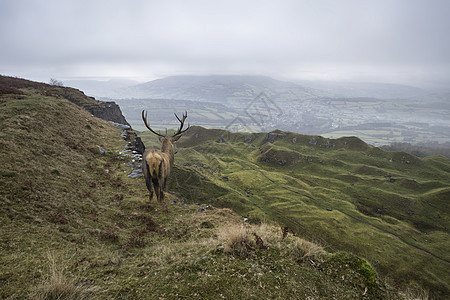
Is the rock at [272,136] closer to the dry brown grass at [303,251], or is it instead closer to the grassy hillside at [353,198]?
the grassy hillside at [353,198]

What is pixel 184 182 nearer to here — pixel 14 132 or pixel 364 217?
pixel 14 132

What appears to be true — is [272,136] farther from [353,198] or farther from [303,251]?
[303,251]

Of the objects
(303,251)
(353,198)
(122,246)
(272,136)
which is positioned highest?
(303,251)

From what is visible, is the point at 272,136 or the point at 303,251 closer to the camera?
the point at 303,251

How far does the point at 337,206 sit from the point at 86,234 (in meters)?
85.3

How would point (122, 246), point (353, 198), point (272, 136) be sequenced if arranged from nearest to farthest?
point (122, 246) → point (353, 198) → point (272, 136)

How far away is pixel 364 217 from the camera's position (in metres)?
68.8

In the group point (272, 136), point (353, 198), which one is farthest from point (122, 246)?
point (272, 136)

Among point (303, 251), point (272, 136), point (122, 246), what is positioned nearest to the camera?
point (303, 251)

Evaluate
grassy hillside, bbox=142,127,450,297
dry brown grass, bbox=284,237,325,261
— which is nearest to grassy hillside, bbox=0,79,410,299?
dry brown grass, bbox=284,237,325,261

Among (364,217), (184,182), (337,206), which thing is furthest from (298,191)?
(184,182)

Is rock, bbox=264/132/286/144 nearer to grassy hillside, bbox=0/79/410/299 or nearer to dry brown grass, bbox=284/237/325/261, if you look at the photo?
grassy hillside, bbox=0/79/410/299

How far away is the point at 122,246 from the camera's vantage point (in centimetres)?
821

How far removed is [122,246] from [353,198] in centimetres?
9661
